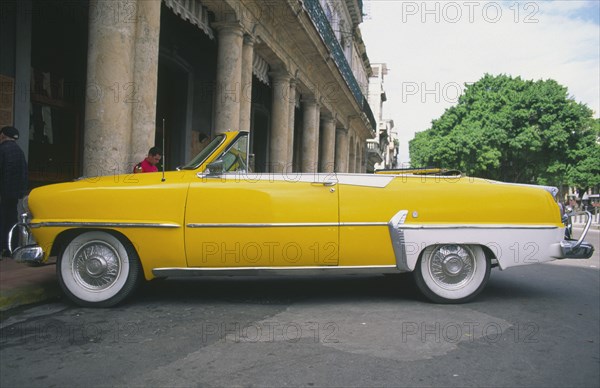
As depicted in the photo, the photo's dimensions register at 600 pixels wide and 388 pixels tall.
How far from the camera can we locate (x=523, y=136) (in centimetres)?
3559

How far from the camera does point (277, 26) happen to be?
11.5 meters

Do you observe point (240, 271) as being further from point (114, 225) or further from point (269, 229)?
point (114, 225)

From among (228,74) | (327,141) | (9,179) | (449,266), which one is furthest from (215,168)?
(327,141)

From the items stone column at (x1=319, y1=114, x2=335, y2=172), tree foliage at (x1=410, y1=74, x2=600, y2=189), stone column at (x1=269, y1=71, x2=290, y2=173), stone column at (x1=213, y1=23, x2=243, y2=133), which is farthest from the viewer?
tree foliage at (x1=410, y1=74, x2=600, y2=189)

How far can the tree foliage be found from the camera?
1398 inches

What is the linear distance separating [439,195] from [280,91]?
30.0 feet

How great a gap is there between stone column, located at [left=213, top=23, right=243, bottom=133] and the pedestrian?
12.6 feet

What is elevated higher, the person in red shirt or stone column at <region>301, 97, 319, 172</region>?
stone column at <region>301, 97, 319, 172</region>

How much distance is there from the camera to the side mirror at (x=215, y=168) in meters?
4.34

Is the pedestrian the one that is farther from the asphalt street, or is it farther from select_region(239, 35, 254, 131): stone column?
select_region(239, 35, 254, 131): stone column

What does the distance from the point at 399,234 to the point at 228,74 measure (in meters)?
6.29

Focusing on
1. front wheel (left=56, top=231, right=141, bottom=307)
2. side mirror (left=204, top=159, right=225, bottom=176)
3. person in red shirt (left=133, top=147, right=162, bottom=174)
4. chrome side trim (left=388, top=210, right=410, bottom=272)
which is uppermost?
person in red shirt (left=133, top=147, right=162, bottom=174)

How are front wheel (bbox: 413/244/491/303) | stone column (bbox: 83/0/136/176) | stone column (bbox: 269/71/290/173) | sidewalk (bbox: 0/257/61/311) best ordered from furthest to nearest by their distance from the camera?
stone column (bbox: 269/71/290/173) < stone column (bbox: 83/0/136/176) < front wheel (bbox: 413/244/491/303) < sidewalk (bbox: 0/257/61/311)

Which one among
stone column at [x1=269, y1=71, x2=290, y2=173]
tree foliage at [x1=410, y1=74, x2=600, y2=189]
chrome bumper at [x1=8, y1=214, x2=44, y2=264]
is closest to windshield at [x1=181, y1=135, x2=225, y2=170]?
chrome bumper at [x1=8, y1=214, x2=44, y2=264]
